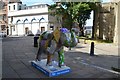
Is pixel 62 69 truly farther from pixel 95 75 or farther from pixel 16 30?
pixel 16 30

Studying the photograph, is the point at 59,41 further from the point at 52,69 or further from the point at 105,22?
the point at 105,22

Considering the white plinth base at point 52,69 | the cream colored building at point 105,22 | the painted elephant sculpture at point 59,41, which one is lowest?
the white plinth base at point 52,69

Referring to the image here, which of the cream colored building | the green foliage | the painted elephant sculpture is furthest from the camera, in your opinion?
the cream colored building

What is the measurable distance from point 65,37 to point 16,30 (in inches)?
1876

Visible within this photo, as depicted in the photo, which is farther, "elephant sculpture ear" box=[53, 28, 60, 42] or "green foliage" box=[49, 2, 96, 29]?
"green foliage" box=[49, 2, 96, 29]

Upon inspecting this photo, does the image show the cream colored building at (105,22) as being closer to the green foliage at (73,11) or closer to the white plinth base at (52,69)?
the green foliage at (73,11)

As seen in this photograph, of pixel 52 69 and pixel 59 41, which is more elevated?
pixel 59 41

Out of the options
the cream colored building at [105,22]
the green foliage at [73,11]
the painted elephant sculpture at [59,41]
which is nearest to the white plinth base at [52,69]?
the painted elephant sculpture at [59,41]

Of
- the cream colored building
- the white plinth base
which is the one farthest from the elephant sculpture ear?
the cream colored building

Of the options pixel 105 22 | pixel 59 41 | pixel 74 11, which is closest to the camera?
pixel 59 41

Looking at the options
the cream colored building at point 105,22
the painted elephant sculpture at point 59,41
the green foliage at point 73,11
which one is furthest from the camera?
the cream colored building at point 105,22

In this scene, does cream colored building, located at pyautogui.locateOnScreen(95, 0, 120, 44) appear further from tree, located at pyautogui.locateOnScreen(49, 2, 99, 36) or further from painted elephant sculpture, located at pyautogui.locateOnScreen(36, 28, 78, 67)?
painted elephant sculpture, located at pyautogui.locateOnScreen(36, 28, 78, 67)

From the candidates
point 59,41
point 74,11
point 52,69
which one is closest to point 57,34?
point 59,41

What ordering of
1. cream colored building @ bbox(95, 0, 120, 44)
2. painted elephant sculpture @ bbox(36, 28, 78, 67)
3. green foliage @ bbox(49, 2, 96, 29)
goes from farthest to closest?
cream colored building @ bbox(95, 0, 120, 44) < green foliage @ bbox(49, 2, 96, 29) < painted elephant sculpture @ bbox(36, 28, 78, 67)
